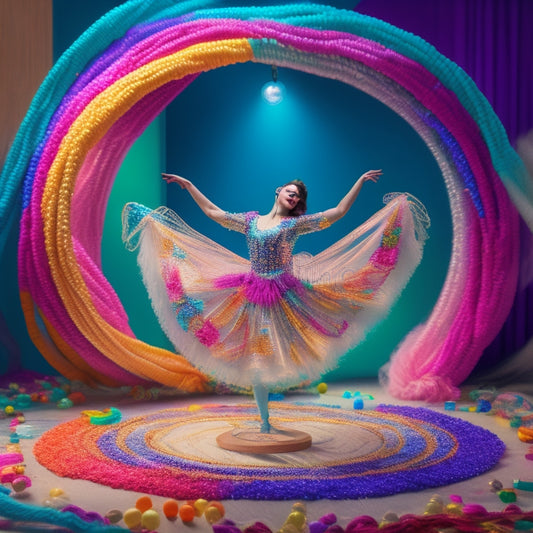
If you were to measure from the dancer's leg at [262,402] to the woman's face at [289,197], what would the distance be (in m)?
0.98

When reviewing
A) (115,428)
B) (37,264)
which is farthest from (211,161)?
(115,428)

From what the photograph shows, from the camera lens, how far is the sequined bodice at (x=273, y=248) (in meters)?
4.24

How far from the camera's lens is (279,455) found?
159 inches

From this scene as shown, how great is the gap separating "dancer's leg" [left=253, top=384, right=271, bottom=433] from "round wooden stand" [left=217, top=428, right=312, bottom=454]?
0.12 feet

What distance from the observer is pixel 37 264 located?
5.15 m

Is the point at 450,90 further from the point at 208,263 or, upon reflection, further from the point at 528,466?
the point at 528,466

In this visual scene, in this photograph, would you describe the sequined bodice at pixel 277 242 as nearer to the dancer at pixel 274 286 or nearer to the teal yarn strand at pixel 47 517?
the dancer at pixel 274 286

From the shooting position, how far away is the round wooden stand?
404 cm

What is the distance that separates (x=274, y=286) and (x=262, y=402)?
64 cm

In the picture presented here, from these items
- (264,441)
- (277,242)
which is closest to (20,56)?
(277,242)

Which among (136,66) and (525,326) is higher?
(136,66)

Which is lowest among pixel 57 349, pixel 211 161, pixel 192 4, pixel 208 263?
pixel 57 349

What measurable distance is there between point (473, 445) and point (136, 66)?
3.19m

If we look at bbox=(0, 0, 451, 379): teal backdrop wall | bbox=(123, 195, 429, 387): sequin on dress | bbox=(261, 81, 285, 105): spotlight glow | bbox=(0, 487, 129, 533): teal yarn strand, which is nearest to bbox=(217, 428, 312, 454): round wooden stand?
bbox=(123, 195, 429, 387): sequin on dress
